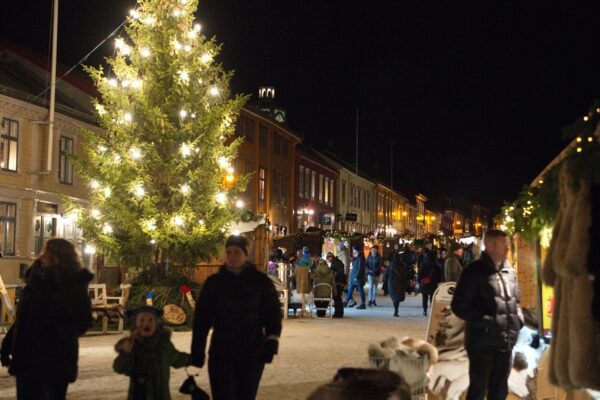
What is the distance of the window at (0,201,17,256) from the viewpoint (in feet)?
88.3

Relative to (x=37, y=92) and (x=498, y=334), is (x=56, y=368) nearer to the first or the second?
(x=498, y=334)

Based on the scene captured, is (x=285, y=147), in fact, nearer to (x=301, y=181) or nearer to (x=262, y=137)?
(x=301, y=181)

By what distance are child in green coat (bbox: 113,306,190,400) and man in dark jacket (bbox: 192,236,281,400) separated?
0.37 m

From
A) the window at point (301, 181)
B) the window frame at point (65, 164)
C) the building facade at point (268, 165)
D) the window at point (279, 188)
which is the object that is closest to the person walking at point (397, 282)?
the window frame at point (65, 164)

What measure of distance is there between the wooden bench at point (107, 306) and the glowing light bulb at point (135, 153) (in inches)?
111

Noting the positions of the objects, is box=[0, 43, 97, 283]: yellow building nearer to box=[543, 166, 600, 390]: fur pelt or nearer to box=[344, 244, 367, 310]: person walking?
box=[344, 244, 367, 310]: person walking

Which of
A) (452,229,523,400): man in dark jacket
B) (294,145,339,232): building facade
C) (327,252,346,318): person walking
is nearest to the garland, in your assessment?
(452,229,523,400): man in dark jacket

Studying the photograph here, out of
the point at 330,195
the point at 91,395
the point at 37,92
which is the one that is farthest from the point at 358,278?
the point at 330,195

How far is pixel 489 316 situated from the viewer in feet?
23.3

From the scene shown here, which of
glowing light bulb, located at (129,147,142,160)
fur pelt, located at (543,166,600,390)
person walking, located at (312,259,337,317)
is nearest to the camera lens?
fur pelt, located at (543,166,600,390)

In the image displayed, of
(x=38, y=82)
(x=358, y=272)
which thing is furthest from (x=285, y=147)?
(x=358, y=272)

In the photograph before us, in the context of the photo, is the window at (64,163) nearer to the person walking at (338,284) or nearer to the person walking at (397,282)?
the person walking at (338,284)

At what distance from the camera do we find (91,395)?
9.85 m

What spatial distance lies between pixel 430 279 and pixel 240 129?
2347 centimetres
